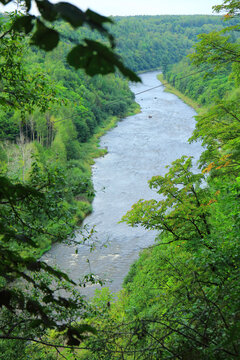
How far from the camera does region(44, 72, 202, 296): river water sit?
735 inches

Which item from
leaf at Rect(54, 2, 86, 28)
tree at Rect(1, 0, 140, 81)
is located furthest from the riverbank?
leaf at Rect(54, 2, 86, 28)

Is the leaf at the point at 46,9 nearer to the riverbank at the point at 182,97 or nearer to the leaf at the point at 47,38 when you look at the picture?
the leaf at the point at 47,38

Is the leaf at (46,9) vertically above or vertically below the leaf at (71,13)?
above

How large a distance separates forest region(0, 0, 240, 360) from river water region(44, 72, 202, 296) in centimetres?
106

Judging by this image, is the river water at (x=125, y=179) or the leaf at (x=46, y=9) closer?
the leaf at (x=46, y=9)

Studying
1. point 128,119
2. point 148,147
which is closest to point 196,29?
point 128,119

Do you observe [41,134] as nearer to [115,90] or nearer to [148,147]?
[148,147]

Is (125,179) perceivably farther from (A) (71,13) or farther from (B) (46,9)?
(A) (71,13)

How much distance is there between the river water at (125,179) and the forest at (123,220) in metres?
1.06

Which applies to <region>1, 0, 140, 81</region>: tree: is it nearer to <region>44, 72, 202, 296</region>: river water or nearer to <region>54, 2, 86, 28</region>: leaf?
<region>54, 2, 86, 28</region>: leaf

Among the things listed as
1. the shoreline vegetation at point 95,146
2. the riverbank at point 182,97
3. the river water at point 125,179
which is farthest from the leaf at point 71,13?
the riverbank at point 182,97

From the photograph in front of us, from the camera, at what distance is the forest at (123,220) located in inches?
73.9

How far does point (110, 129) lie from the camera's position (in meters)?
47.1

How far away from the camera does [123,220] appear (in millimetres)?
7867
